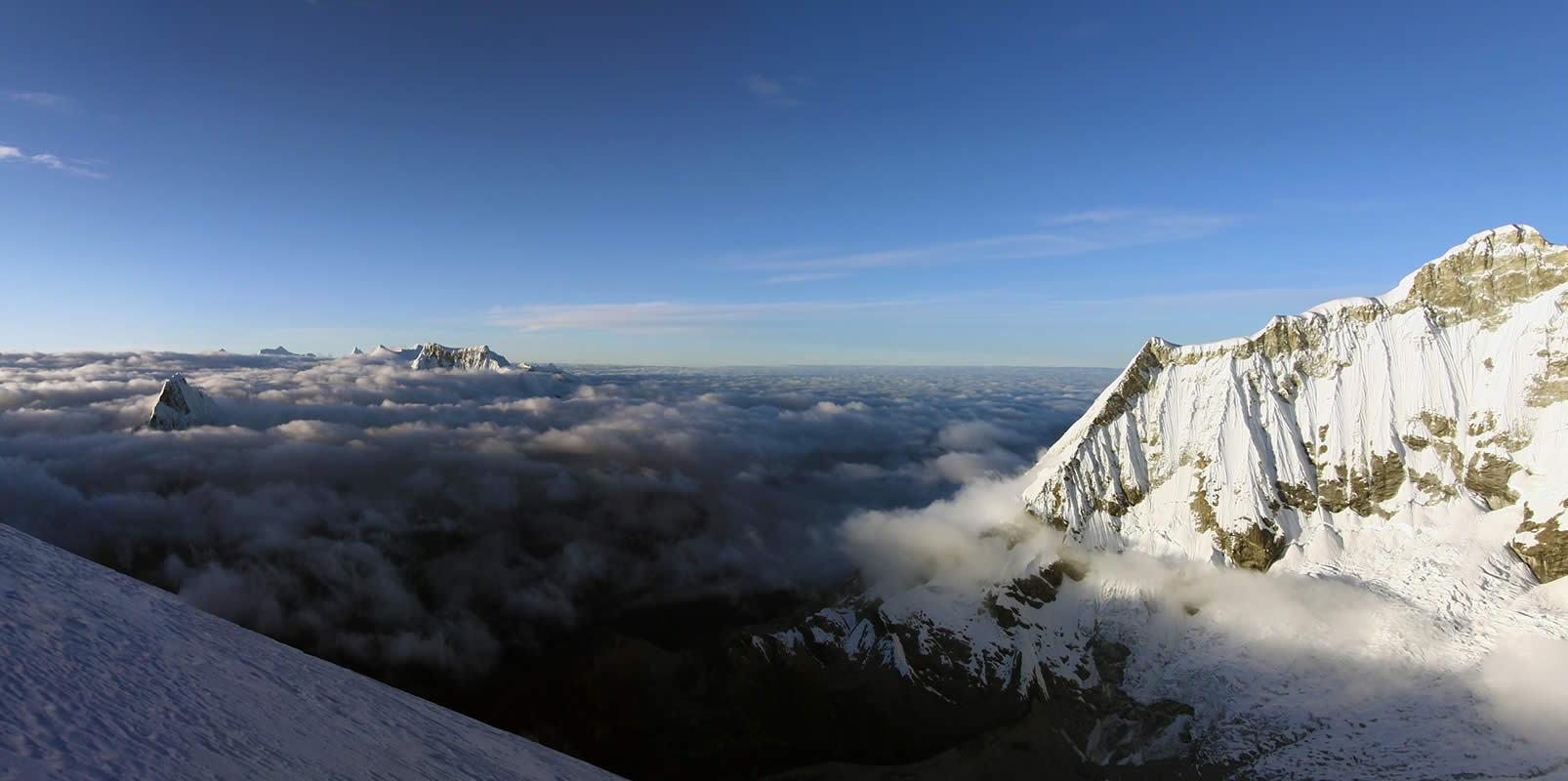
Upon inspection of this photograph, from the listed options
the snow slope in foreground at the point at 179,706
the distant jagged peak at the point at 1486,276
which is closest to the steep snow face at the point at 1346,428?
the distant jagged peak at the point at 1486,276

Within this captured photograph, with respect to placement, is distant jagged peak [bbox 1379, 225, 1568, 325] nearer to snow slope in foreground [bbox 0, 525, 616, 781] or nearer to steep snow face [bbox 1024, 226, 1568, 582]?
steep snow face [bbox 1024, 226, 1568, 582]

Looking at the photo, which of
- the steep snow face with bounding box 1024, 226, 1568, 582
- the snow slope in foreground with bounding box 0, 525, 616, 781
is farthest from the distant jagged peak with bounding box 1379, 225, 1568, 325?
the snow slope in foreground with bounding box 0, 525, 616, 781

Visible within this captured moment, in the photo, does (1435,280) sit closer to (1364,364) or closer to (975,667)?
(1364,364)

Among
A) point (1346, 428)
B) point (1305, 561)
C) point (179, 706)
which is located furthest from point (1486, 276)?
point (179, 706)

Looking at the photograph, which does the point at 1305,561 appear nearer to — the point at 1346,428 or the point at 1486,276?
the point at 1346,428

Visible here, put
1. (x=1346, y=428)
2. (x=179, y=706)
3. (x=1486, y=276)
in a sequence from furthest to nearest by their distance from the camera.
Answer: (x=1346, y=428) → (x=1486, y=276) → (x=179, y=706)

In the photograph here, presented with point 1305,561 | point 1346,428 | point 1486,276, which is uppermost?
point 1486,276

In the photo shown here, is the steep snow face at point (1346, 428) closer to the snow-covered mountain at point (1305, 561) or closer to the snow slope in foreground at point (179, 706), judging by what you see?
the snow-covered mountain at point (1305, 561)
